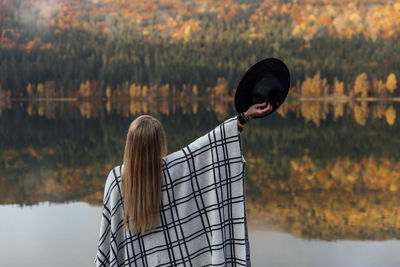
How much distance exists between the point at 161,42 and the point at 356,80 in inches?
2189

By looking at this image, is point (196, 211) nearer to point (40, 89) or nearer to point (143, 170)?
point (143, 170)

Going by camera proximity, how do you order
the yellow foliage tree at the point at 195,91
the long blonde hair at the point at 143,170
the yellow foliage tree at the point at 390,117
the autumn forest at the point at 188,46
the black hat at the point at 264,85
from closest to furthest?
1. the long blonde hair at the point at 143,170
2. the black hat at the point at 264,85
3. the yellow foliage tree at the point at 390,117
4. the yellow foliage tree at the point at 195,91
5. the autumn forest at the point at 188,46

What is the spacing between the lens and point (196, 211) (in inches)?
126

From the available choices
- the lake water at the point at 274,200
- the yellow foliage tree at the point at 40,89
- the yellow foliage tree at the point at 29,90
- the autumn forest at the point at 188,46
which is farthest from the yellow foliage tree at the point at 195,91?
the lake water at the point at 274,200

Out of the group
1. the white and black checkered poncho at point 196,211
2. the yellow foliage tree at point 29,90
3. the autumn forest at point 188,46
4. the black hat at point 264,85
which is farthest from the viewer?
the yellow foliage tree at point 29,90

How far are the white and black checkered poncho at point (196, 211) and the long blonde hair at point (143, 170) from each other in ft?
0.25

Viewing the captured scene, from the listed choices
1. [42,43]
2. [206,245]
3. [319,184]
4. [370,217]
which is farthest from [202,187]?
[42,43]

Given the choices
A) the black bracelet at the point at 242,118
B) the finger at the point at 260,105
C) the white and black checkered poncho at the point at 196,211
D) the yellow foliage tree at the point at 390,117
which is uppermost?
the yellow foliage tree at the point at 390,117

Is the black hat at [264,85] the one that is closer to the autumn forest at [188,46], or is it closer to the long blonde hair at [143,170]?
the long blonde hair at [143,170]

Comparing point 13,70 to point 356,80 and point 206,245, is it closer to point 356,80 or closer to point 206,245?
point 356,80

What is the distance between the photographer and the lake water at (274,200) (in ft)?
26.0

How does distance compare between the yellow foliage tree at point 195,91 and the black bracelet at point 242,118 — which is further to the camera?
the yellow foliage tree at point 195,91

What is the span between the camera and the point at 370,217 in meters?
10.5

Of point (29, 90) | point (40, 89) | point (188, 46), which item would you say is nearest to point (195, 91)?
point (188, 46)
